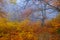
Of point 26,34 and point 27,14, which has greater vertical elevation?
point 27,14

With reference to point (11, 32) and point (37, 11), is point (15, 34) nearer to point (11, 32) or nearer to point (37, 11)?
point (11, 32)

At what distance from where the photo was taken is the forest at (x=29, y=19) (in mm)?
2693

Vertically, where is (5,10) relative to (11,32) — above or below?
above

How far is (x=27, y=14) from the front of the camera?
2.73 metres

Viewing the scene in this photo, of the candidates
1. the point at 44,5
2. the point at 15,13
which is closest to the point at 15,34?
the point at 15,13

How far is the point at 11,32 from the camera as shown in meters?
2.70

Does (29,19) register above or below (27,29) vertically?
above


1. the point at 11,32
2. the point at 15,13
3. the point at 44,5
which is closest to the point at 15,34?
the point at 11,32

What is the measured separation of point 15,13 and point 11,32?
0.78 feet

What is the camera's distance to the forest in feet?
8.84

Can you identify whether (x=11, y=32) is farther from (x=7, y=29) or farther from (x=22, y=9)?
(x=22, y=9)

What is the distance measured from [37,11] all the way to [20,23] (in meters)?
0.25

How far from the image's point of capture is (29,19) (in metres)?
2.71

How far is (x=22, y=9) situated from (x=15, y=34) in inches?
12.5
